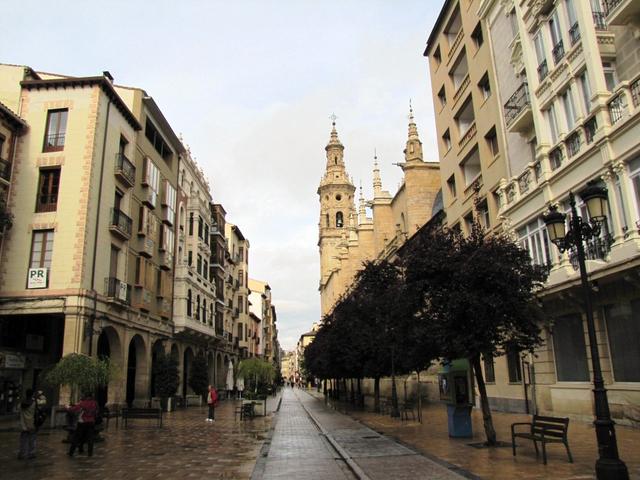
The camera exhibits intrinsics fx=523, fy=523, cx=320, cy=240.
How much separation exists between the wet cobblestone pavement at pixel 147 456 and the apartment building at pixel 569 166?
8.65 m

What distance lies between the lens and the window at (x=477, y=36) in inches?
1113

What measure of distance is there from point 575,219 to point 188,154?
123 ft

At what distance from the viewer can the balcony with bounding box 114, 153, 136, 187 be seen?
28578 mm

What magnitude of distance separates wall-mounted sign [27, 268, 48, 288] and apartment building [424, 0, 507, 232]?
21591 mm

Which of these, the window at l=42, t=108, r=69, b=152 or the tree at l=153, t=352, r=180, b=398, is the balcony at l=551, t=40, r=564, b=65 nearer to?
the window at l=42, t=108, r=69, b=152

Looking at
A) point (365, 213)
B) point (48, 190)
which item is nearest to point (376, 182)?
point (365, 213)

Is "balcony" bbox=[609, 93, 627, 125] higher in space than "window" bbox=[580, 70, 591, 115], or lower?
lower

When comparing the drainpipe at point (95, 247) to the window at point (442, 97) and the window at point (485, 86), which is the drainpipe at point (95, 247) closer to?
the window at point (485, 86)

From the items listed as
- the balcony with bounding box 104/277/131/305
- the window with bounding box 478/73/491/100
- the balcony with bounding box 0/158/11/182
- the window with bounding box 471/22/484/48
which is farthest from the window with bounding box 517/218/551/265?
the balcony with bounding box 0/158/11/182

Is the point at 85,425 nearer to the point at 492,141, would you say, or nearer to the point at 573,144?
the point at 573,144

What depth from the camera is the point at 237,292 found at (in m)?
66.4

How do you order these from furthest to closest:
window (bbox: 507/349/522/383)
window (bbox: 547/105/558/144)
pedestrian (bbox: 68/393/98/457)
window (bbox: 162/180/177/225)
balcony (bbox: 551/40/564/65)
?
window (bbox: 162/180/177/225) → window (bbox: 507/349/522/383) → window (bbox: 547/105/558/144) → balcony (bbox: 551/40/564/65) → pedestrian (bbox: 68/393/98/457)

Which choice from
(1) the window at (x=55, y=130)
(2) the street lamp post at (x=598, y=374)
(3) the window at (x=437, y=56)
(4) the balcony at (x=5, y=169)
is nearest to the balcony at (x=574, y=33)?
(2) the street lamp post at (x=598, y=374)

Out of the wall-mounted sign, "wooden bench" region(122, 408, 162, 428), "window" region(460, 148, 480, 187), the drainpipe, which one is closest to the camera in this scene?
"wooden bench" region(122, 408, 162, 428)
